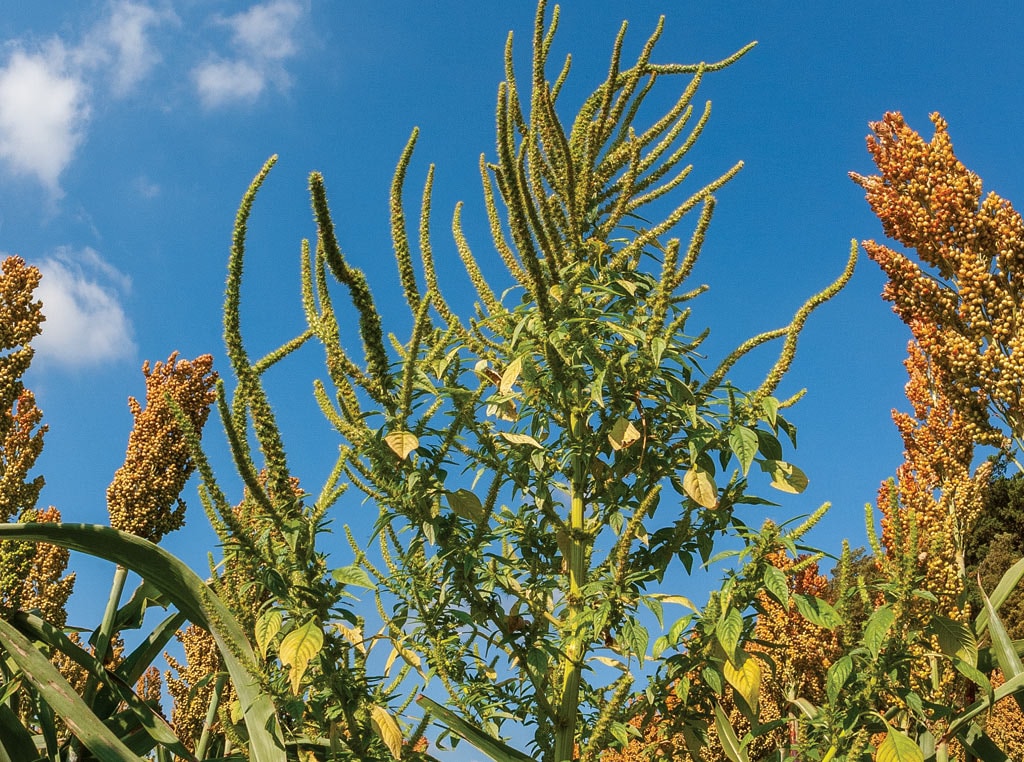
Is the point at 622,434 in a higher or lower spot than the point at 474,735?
higher

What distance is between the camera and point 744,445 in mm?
2137

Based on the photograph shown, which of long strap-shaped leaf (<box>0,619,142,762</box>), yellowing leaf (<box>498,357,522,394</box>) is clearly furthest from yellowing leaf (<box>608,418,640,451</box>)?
long strap-shaped leaf (<box>0,619,142,762</box>)

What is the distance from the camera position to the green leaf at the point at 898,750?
6.48 feet

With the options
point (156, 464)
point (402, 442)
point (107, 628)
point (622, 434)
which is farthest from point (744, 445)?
point (156, 464)

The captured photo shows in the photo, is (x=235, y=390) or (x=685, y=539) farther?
(x=685, y=539)

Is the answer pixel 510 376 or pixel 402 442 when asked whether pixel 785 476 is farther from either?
pixel 402 442

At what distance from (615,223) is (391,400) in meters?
1.17

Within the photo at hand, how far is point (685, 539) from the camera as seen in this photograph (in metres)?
2.36

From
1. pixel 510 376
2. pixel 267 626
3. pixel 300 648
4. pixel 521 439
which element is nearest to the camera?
pixel 300 648

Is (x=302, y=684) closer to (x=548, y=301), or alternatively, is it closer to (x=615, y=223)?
(x=548, y=301)

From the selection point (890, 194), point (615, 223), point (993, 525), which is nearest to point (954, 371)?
point (890, 194)

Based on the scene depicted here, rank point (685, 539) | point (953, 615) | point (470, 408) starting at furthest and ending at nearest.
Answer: point (953, 615), point (685, 539), point (470, 408)

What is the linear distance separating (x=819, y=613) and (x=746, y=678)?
9.5 inches

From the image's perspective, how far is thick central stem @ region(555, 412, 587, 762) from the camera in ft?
7.11
